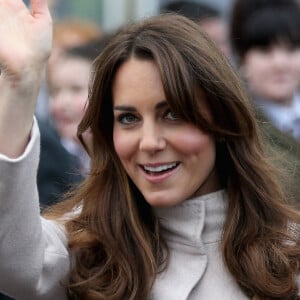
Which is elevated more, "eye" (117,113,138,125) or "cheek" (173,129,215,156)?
"eye" (117,113,138,125)

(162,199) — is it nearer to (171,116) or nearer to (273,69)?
(171,116)

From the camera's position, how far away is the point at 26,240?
3.71 meters

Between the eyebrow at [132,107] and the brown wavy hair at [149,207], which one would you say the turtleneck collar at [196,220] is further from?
the eyebrow at [132,107]

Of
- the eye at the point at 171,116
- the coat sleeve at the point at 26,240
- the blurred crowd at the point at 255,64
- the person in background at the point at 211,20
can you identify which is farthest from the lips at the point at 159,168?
the person in background at the point at 211,20

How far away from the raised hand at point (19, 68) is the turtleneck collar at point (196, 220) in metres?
0.60

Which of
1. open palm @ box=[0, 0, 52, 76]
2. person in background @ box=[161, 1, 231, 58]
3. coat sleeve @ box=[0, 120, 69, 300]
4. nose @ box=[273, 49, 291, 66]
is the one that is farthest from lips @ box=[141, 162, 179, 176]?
person in background @ box=[161, 1, 231, 58]

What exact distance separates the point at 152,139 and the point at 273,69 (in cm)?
311

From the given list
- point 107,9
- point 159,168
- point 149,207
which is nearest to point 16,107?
point 159,168

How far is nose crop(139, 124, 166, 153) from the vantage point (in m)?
3.78

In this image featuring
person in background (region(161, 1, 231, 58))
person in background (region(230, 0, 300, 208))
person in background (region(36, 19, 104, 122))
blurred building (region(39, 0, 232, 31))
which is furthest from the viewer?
blurred building (region(39, 0, 232, 31))

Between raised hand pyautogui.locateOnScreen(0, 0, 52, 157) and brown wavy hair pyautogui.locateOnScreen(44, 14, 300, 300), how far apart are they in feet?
1.20

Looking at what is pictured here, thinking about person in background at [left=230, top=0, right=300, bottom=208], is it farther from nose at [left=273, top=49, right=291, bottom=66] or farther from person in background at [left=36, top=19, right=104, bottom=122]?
person in background at [left=36, top=19, right=104, bottom=122]

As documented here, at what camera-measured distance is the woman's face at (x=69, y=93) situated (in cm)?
681

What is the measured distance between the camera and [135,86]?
12.6 feet
